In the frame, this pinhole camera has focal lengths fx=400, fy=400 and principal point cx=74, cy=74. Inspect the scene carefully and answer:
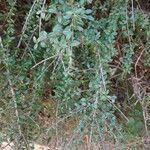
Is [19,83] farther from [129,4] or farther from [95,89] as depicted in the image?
[129,4]

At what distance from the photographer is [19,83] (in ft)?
4.85

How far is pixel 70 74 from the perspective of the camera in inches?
51.6

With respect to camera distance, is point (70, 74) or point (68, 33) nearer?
point (68, 33)

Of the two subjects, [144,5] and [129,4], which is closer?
[129,4]

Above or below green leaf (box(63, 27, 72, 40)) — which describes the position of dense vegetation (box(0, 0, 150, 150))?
below

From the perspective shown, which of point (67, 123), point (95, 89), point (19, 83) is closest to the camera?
point (95, 89)

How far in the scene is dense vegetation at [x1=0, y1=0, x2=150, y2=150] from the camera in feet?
4.50

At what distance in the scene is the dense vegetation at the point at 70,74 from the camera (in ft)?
4.50

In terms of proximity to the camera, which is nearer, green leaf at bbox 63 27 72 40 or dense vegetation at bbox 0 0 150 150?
green leaf at bbox 63 27 72 40

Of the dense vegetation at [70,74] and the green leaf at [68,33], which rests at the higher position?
the green leaf at [68,33]

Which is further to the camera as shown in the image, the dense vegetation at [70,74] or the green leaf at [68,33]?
the dense vegetation at [70,74]

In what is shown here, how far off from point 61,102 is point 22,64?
0.67ft

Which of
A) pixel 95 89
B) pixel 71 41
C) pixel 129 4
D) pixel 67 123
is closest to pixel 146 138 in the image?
pixel 67 123

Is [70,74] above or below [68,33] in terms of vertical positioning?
below
